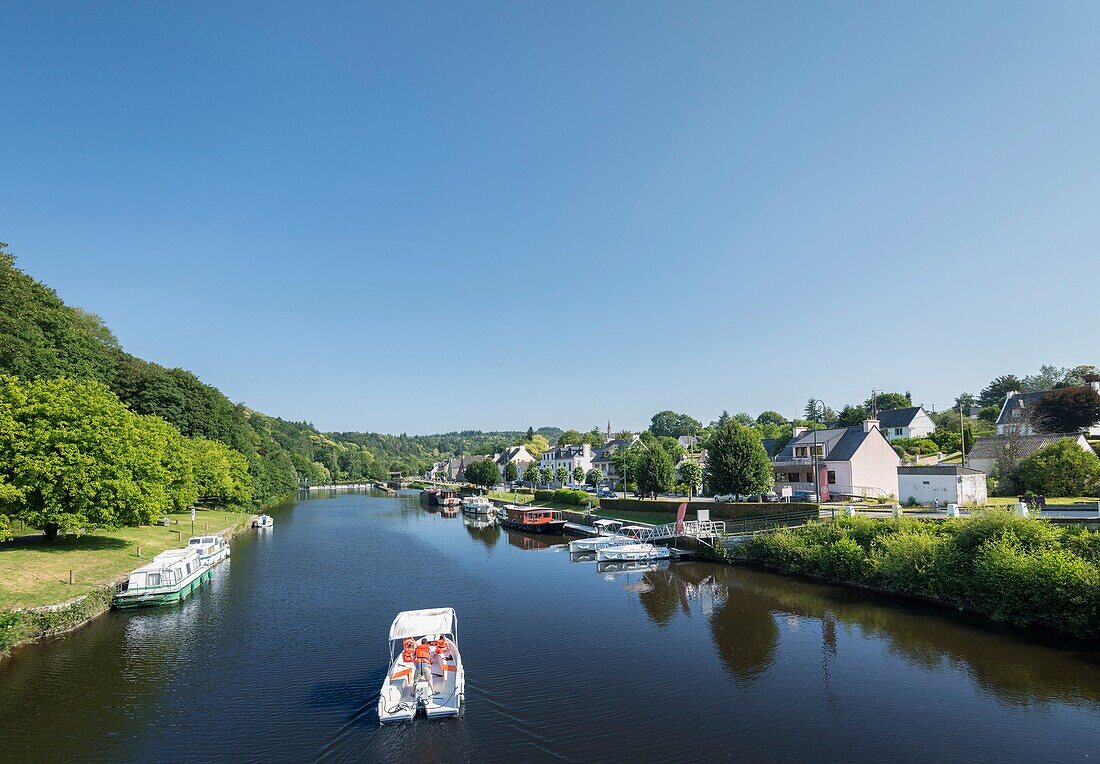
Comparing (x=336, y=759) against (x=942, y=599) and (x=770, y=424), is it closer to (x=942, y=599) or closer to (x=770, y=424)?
(x=942, y=599)

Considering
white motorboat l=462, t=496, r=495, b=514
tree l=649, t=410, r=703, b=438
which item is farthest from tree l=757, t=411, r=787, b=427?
white motorboat l=462, t=496, r=495, b=514

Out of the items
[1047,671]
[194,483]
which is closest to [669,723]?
[1047,671]

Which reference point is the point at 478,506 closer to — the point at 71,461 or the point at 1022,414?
the point at 71,461

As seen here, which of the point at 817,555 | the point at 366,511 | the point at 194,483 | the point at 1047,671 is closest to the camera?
the point at 1047,671

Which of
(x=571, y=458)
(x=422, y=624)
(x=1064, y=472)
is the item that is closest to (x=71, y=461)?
(x=422, y=624)

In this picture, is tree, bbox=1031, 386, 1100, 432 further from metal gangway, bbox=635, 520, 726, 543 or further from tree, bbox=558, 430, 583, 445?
tree, bbox=558, 430, 583, 445

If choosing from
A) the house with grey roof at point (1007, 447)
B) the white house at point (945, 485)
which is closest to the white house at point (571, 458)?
the house with grey roof at point (1007, 447)
